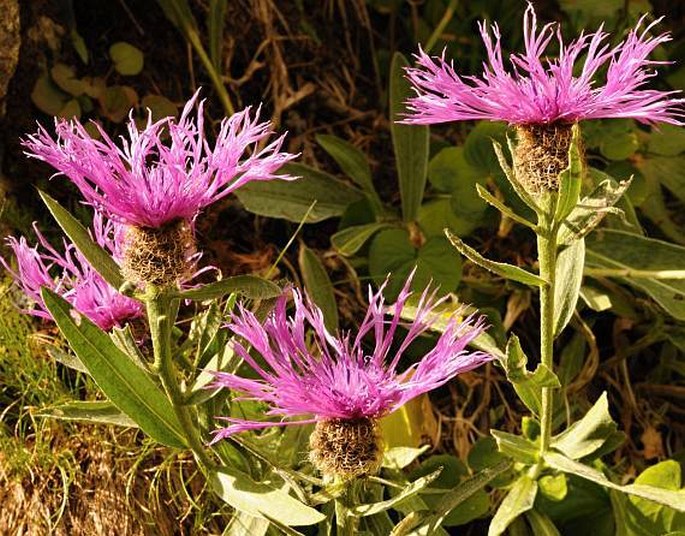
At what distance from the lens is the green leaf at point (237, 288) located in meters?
0.95

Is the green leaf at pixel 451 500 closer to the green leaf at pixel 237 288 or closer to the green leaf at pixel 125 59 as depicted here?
the green leaf at pixel 237 288

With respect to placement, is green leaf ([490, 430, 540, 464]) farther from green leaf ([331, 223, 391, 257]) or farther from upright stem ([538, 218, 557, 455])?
green leaf ([331, 223, 391, 257])

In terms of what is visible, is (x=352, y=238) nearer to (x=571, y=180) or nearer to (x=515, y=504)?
(x=515, y=504)

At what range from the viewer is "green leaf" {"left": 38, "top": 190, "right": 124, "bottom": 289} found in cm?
95

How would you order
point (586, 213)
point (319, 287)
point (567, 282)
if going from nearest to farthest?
point (586, 213)
point (567, 282)
point (319, 287)

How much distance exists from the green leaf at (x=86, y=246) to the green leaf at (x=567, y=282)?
0.44 metres

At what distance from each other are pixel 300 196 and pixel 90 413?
573 mm

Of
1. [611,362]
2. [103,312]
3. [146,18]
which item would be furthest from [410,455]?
[146,18]

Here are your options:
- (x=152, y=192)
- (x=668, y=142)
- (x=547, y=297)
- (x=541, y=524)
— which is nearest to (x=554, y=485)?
(x=541, y=524)

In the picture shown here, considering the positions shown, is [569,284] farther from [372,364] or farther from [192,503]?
[192,503]

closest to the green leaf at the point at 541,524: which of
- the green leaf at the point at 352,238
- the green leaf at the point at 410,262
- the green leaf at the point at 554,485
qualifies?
the green leaf at the point at 554,485

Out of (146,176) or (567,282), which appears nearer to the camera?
(146,176)

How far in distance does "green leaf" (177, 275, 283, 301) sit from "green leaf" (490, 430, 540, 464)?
308 mm

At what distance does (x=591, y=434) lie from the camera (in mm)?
1142
